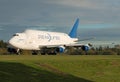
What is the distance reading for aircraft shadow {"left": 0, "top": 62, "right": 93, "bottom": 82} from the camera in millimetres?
25006

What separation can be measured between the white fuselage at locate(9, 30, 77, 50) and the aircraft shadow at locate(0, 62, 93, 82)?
106 ft

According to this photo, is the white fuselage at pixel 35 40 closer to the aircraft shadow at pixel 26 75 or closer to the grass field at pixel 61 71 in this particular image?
the grass field at pixel 61 71

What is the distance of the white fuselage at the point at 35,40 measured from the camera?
6164cm

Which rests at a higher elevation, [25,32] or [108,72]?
[25,32]

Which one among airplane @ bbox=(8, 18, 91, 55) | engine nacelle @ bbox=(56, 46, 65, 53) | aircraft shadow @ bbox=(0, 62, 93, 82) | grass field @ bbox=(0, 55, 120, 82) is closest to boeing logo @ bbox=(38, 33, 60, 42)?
airplane @ bbox=(8, 18, 91, 55)

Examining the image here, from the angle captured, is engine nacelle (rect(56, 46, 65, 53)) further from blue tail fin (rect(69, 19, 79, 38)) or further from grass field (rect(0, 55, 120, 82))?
grass field (rect(0, 55, 120, 82))

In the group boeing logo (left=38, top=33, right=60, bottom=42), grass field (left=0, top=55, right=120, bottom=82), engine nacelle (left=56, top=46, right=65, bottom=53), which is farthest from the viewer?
boeing logo (left=38, top=33, right=60, bottom=42)

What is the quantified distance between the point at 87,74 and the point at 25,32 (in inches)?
1402

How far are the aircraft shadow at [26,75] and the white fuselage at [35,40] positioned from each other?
32303 mm

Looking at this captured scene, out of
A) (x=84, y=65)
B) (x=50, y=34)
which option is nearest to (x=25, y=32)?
(x=50, y=34)

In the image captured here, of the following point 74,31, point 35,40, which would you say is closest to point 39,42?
point 35,40

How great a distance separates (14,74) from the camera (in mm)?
26125

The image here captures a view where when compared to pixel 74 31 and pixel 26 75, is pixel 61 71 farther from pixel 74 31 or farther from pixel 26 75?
pixel 74 31

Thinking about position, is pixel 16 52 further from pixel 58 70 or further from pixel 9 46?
pixel 58 70
